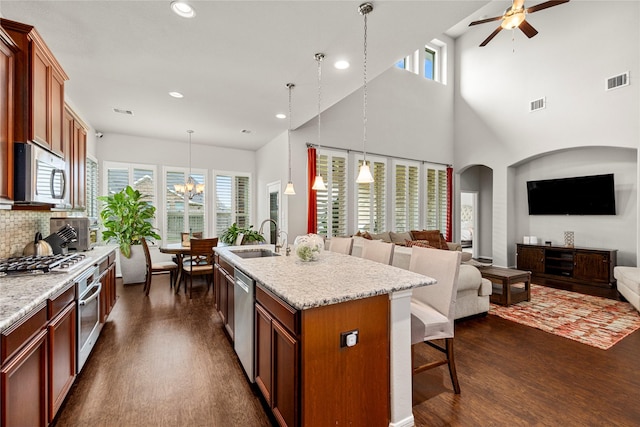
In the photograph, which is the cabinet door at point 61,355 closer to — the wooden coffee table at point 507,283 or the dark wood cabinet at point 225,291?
the dark wood cabinet at point 225,291

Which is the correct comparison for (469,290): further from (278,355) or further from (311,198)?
(311,198)

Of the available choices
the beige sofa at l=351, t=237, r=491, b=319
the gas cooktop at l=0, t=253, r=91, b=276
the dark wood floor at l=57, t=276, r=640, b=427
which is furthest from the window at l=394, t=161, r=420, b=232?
the gas cooktop at l=0, t=253, r=91, b=276

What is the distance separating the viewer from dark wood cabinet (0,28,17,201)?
181 centimetres

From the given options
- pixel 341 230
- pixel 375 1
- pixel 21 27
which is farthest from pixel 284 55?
pixel 341 230

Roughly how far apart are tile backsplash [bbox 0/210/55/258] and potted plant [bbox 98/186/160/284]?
7.19 feet

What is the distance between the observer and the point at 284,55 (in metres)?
3.00

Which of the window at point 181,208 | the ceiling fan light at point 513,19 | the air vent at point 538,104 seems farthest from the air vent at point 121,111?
the air vent at point 538,104

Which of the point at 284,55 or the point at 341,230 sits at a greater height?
the point at 284,55

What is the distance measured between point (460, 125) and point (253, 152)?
18.8 feet

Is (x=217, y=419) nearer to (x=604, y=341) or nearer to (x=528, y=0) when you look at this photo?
(x=604, y=341)

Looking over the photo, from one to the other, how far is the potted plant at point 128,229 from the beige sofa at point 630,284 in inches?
304

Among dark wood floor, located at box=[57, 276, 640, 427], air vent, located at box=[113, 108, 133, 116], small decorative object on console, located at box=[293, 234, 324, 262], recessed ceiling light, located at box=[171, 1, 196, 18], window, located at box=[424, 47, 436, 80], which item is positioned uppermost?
window, located at box=[424, 47, 436, 80]

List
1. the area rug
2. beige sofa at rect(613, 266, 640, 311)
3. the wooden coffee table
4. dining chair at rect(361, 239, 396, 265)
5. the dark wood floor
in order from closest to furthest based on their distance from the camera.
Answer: the dark wood floor
dining chair at rect(361, 239, 396, 265)
the area rug
beige sofa at rect(613, 266, 640, 311)
the wooden coffee table

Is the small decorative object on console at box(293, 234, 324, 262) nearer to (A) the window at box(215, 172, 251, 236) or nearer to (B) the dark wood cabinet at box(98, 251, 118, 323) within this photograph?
(B) the dark wood cabinet at box(98, 251, 118, 323)
